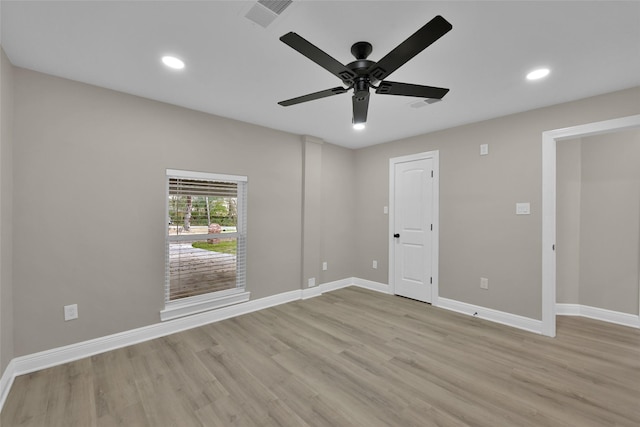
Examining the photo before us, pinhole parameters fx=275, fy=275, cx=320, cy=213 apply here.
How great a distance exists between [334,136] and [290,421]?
3637 millimetres

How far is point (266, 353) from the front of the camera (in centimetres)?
260

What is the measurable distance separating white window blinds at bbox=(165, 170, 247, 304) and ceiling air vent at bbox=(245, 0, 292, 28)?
198 centimetres

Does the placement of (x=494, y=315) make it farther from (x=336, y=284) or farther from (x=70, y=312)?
(x=70, y=312)

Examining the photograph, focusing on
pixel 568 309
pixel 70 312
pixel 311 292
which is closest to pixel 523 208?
pixel 568 309

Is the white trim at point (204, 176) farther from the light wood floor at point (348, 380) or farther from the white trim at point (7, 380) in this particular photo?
the white trim at point (7, 380)

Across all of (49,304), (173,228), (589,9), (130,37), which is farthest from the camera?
(173,228)

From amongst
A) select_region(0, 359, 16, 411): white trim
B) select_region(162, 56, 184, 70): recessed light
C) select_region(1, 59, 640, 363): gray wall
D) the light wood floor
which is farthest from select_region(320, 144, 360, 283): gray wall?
select_region(0, 359, 16, 411): white trim

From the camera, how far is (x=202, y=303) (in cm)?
325

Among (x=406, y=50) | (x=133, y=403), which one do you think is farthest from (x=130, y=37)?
(x=133, y=403)

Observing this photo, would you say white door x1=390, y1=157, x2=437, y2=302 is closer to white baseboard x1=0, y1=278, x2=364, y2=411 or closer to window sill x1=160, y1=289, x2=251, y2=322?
white baseboard x1=0, y1=278, x2=364, y2=411

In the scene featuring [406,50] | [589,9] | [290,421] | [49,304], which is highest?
[589,9]

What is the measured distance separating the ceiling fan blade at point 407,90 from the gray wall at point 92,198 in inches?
89.8

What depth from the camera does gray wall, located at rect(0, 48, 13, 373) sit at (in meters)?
1.98

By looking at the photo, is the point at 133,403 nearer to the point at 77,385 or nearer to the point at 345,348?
the point at 77,385
